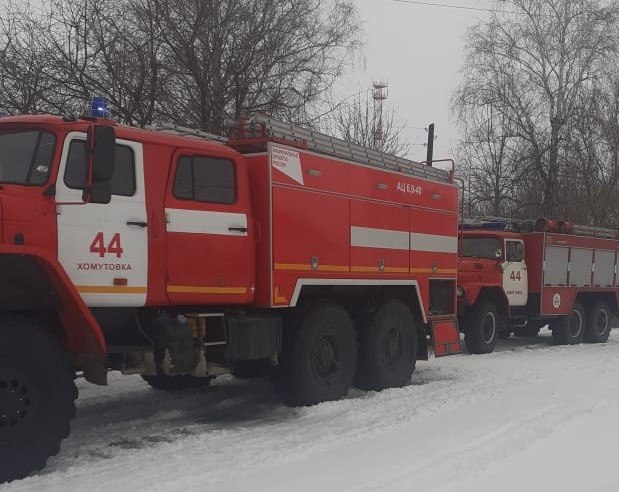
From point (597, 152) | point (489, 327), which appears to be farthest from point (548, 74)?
point (489, 327)

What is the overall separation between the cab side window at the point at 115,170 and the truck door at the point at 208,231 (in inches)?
15.5

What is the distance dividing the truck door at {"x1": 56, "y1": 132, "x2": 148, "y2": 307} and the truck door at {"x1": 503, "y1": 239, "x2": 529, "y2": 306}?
9.60 meters

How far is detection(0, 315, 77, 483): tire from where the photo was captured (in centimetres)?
511

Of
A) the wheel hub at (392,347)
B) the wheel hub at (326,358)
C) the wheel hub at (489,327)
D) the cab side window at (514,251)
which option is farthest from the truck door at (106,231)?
the cab side window at (514,251)

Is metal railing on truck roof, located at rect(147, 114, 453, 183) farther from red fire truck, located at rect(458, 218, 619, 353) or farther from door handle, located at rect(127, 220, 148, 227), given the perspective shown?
red fire truck, located at rect(458, 218, 619, 353)

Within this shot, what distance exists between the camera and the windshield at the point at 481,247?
47.0 ft

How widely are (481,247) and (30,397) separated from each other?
426 inches

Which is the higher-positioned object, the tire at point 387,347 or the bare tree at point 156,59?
the bare tree at point 156,59

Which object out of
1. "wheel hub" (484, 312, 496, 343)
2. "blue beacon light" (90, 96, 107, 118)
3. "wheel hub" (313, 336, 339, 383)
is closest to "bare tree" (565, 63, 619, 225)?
"wheel hub" (484, 312, 496, 343)

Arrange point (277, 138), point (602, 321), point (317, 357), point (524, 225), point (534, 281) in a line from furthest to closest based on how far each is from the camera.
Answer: point (602, 321), point (524, 225), point (534, 281), point (317, 357), point (277, 138)

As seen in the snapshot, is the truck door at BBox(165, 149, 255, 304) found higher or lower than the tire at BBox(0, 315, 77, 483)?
higher

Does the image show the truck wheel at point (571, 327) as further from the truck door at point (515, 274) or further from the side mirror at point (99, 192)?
the side mirror at point (99, 192)

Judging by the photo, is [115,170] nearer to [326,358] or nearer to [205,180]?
[205,180]

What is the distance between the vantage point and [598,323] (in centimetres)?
1661
